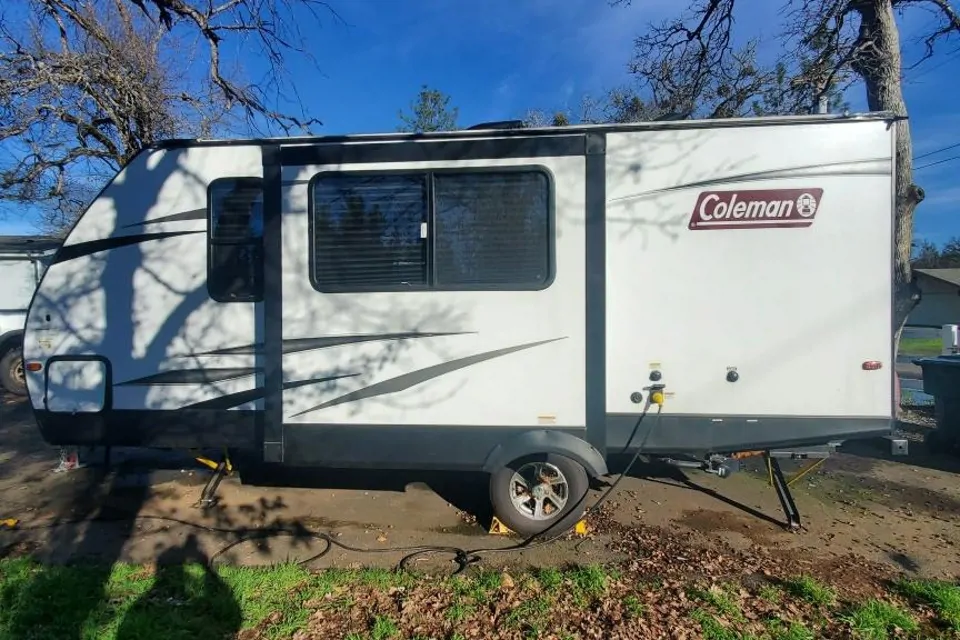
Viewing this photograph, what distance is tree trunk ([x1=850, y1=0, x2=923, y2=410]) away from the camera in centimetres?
717

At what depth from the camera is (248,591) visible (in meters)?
3.52

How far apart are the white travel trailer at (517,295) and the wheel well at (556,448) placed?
0.01 m

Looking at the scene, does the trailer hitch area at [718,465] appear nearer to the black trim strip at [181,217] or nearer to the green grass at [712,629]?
the green grass at [712,629]

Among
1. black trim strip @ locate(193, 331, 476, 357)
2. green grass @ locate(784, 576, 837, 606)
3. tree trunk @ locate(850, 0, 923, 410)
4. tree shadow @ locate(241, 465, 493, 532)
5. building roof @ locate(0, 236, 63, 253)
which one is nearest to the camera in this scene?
green grass @ locate(784, 576, 837, 606)

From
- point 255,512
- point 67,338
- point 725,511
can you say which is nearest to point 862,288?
point 725,511

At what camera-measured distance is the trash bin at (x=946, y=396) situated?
20.9 ft

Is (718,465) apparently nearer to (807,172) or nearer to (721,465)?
(721,465)

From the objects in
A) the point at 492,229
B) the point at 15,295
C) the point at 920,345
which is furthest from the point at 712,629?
the point at 920,345

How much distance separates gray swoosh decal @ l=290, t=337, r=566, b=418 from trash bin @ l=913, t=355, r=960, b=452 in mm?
5185

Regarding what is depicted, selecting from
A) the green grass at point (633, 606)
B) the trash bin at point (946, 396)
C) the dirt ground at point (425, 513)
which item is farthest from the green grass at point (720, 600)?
the trash bin at point (946, 396)

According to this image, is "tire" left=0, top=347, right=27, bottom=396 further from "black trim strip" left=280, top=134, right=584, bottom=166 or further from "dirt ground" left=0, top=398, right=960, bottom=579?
"black trim strip" left=280, top=134, right=584, bottom=166

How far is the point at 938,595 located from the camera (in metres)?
3.48

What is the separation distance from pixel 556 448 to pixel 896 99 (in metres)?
6.87

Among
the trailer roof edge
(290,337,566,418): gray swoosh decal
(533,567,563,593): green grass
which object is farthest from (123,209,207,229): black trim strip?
(533,567,563,593): green grass
